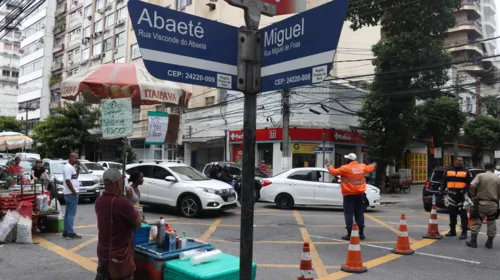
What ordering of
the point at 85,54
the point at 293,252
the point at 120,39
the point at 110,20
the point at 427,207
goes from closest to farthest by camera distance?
the point at 293,252 → the point at 427,207 → the point at 120,39 → the point at 110,20 → the point at 85,54

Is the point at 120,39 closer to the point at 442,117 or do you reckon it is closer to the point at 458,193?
the point at 442,117

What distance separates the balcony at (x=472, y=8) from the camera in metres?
53.1

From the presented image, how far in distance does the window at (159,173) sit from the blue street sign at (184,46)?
394 inches

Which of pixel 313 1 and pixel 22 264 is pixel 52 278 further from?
pixel 313 1

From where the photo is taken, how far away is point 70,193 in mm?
8211

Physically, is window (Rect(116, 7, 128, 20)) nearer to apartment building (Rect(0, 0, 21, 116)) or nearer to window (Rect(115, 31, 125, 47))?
window (Rect(115, 31, 125, 47))

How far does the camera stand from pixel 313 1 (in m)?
30.9

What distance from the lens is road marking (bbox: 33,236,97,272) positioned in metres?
6.52

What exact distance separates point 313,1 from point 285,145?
15470mm

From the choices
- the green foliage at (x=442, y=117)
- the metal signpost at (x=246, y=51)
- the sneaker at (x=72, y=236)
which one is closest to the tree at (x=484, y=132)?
the green foliage at (x=442, y=117)

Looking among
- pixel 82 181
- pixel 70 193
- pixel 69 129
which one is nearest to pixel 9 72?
pixel 69 129

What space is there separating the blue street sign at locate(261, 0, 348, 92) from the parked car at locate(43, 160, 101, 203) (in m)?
13.7

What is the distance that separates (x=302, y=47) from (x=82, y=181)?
1409cm

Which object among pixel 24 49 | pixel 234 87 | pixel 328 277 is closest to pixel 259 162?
pixel 328 277
